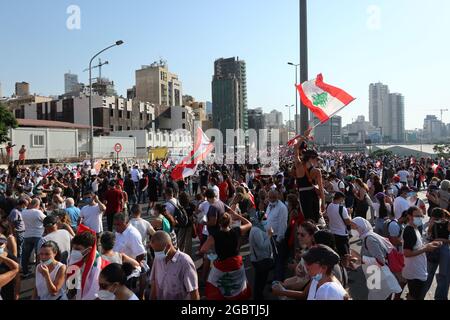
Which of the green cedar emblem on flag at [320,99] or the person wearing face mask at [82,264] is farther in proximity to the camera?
the green cedar emblem on flag at [320,99]

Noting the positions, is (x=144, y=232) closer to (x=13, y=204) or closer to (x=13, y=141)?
(x=13, y=204)

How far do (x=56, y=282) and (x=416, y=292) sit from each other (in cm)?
443

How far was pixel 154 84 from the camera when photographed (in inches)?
3999

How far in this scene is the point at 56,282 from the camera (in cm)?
441

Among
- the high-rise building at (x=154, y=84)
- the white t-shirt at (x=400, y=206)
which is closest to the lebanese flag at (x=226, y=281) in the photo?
the white t-shirt at (x=400, y=206)

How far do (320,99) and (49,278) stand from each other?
5.71 m

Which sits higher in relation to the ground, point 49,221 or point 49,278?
point 49,221

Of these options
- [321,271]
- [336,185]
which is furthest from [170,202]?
[336,185]

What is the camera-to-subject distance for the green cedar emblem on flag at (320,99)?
793 centimetres

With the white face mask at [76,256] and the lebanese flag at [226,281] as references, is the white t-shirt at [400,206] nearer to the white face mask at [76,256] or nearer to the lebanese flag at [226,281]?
the lebanese flag at [226,281]

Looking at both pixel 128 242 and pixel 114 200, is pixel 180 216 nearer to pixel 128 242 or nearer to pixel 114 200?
pixel 128 242

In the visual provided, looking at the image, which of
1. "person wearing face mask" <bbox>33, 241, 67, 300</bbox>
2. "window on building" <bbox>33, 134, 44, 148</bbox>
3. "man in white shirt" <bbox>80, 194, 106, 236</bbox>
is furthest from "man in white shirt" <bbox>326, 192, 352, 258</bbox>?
"window on building" <bbox>33, 134, 44, 148</bbox>

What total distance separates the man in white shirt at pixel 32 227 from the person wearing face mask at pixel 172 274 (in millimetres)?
4318
